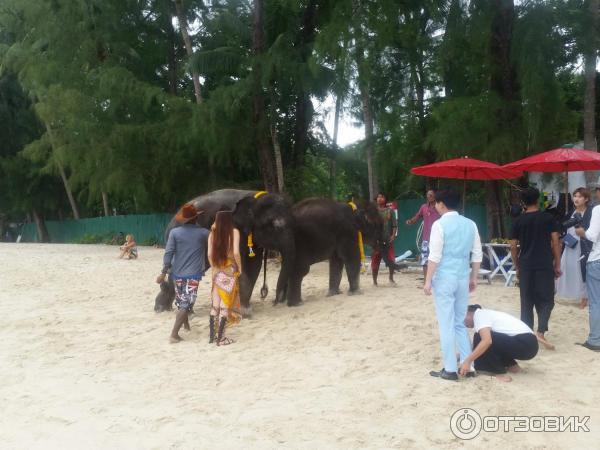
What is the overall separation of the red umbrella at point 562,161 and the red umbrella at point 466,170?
43 cm

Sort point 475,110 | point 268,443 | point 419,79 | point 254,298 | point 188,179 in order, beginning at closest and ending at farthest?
point 268,443
point 254,298
point 475,110
point 419,79
point 188,179

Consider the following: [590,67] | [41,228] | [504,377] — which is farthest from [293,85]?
[41,228]

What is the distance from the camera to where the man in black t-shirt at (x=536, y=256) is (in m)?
5.87

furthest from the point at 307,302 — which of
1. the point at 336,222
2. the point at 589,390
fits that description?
the point at 589,390

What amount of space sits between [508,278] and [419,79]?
6.51 meters

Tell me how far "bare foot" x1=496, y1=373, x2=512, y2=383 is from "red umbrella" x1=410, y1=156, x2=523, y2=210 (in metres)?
5.21

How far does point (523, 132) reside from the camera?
11.9m

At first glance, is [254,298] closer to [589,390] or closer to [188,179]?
[589,390]

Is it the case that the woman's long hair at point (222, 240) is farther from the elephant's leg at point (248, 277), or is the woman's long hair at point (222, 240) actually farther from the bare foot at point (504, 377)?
the bare foot at point (504, 377)

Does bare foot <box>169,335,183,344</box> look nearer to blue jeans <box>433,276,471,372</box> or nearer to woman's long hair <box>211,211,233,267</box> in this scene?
woman's long hair <box>211,211,233,267</box>

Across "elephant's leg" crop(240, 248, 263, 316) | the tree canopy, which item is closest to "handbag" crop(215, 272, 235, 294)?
"elephant's leg" crop(240, 248, 263, 316)

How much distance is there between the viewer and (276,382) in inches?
213

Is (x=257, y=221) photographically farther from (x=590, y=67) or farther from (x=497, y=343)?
(x=590, y=67)

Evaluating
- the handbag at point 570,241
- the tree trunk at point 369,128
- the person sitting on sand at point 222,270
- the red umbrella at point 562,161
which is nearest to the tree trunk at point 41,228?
the tree trunk at point 369,128
